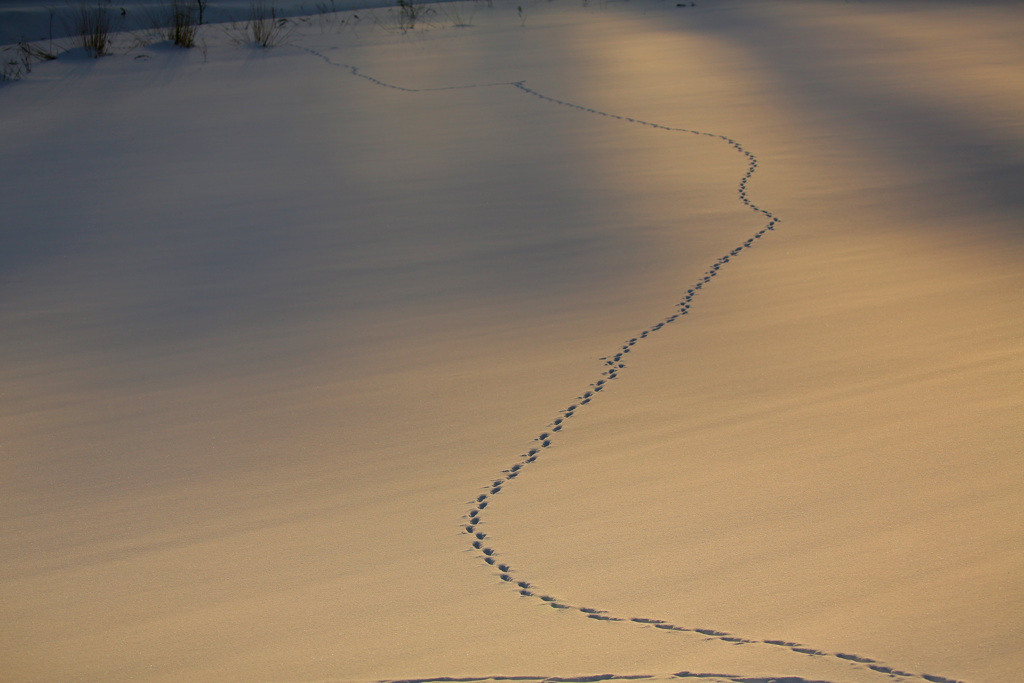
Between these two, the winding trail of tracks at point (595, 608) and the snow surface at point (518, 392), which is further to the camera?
the snow surface at point (518, 392)

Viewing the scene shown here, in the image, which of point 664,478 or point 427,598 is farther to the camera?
point 664,478

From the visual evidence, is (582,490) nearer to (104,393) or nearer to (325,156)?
(104,393)

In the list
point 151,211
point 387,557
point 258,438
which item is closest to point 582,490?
point 387,557

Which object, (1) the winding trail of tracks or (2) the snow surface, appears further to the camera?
(2) the snow surface

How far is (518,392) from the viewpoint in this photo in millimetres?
2213

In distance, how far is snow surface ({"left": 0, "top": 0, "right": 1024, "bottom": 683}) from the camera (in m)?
1.40

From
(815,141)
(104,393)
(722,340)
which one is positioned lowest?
(104,393)

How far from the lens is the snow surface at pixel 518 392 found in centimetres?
140

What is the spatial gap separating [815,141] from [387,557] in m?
3.43

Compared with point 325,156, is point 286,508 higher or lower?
lower

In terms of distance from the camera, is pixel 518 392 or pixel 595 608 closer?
pixel 595 608

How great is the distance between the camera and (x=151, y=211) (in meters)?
3.64

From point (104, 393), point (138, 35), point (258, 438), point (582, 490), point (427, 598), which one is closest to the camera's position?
point (427, 598)

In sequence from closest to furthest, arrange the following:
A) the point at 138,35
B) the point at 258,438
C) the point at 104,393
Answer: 1. the point at 258,438
2. the point at 104,393
3. the point at 138,35
